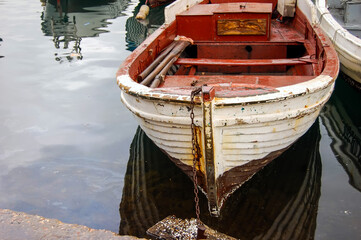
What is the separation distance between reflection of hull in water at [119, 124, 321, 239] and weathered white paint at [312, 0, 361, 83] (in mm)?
1933

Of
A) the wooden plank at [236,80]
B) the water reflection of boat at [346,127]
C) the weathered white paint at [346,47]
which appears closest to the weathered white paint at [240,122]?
the wooden plank at [236,80]

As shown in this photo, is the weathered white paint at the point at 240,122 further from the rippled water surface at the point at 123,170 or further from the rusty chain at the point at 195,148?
the rippled water surface at the point at 123,170

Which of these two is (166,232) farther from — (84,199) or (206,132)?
(84,199)

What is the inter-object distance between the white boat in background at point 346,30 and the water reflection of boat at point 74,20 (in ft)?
18.8

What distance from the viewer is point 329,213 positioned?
4023 mm

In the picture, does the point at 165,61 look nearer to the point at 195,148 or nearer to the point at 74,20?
the point at 195,148

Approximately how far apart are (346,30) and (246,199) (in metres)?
4.19

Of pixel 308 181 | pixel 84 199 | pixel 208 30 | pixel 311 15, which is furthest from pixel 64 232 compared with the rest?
pixel 311 15

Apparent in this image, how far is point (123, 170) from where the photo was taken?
4961 millimetres

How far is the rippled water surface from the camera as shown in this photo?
3.99 metres

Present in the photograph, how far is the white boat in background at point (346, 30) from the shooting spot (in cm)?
618

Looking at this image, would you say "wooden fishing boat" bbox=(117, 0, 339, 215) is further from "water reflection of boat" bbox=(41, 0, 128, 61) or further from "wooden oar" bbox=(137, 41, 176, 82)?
"water reflection of boat" bbox=(41, 0, 128, 61)

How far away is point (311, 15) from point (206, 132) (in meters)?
3.71

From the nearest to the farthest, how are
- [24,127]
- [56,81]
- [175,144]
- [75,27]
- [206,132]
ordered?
[206,132] → [175,144] → [24,127] → [56,81] → [75,27]
